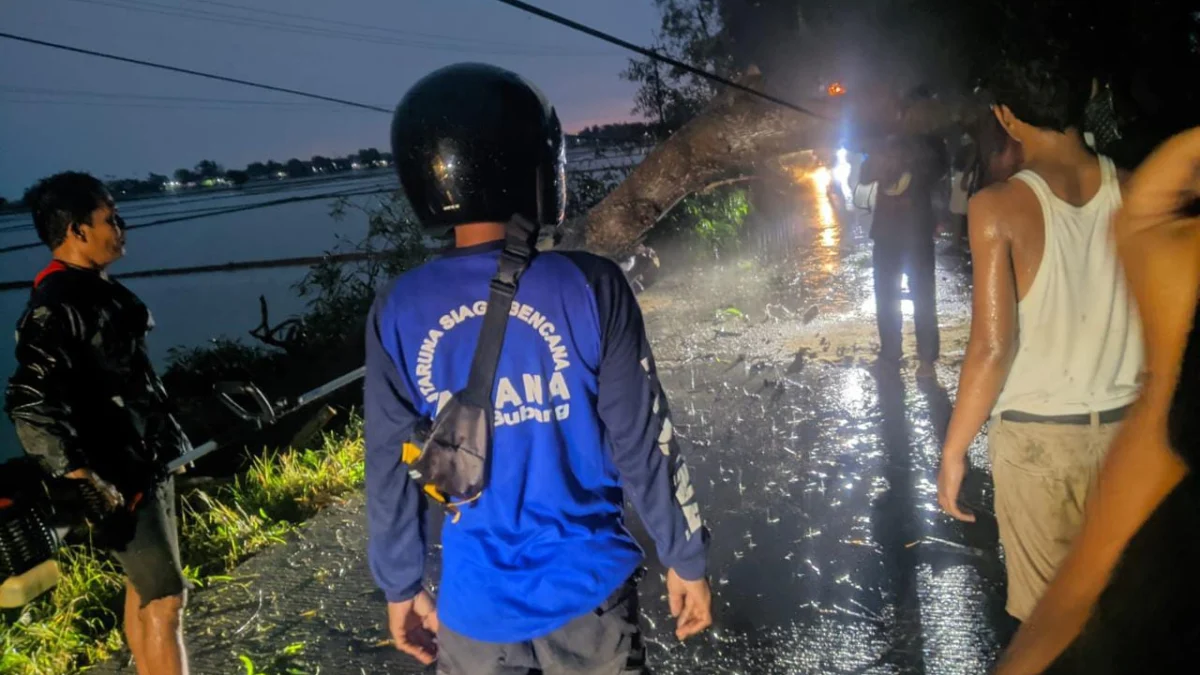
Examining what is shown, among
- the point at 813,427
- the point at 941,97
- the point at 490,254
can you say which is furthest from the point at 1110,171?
the point at 941,97

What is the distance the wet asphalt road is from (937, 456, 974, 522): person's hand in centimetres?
72

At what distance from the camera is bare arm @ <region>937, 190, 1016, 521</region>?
188cm

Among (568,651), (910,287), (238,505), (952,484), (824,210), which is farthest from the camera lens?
(824,210)

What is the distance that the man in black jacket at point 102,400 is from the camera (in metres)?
2.20

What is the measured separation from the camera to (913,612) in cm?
276

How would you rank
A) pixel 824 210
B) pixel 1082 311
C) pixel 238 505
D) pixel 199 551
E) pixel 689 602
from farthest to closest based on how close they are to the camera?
1. pixel 824 210
2. pixel 238 505
3. pixel 199 551
4. pixel 1082 311
5. pixel 689 602

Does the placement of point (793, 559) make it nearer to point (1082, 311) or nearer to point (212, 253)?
point (1082, 311)

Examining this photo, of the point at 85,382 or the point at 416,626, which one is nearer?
the point at 416,626

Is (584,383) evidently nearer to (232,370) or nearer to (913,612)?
(913,612)

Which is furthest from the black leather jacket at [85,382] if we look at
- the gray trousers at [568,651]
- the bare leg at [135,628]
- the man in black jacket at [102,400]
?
the gray trousers at [568,651]

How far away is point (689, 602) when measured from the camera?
1.69 meters

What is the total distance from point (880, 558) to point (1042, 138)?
2.05 meters

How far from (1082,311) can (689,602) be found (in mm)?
1389

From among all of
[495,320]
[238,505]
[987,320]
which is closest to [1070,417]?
[987,320]
